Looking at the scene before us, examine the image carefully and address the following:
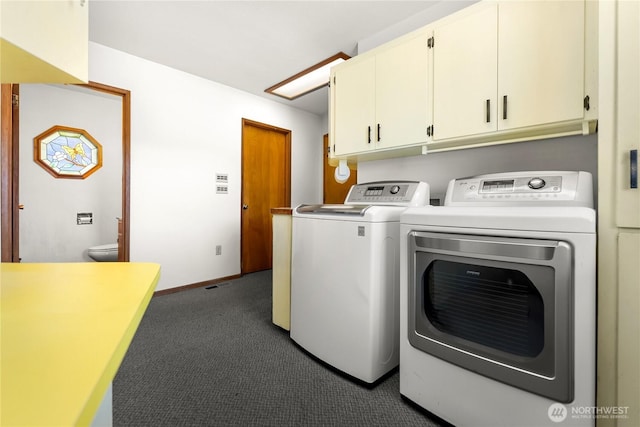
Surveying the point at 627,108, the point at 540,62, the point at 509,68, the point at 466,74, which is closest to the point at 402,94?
the point at 466,74

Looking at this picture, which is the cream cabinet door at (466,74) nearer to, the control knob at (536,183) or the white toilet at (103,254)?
the control knob at (536,183)

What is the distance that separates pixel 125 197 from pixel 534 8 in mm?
3355

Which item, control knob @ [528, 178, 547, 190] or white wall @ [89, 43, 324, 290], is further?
white wall @ [89, 43, 324, 290]

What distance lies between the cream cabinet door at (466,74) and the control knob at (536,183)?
1.23 feet

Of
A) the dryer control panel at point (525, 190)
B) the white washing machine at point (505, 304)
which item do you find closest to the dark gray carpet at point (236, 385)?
the white washing machine at point (505, 304)

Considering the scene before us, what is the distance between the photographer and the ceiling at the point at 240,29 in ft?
6.67

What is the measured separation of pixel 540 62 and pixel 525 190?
647mm

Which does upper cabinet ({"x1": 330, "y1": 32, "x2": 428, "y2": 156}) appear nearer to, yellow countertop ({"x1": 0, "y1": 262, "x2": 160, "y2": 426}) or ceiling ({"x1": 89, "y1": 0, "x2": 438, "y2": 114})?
ceiling ({"x1": 89, "y1": 0, "x2": 438, "y2": 114})

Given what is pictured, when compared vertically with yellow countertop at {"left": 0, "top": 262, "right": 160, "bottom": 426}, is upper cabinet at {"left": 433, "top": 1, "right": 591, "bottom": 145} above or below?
above

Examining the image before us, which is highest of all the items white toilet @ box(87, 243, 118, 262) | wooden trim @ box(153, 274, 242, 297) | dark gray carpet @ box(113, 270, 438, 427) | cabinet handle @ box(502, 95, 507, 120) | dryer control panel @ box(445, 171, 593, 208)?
cabinet handle @ box(502, 95, 507, 120)

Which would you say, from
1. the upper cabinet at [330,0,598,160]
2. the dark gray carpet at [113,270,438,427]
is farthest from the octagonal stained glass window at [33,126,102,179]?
the upper cabinet at [330,0,598,160]

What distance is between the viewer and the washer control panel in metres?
1.72

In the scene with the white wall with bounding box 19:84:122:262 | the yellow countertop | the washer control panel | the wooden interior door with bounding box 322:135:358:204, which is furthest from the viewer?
the wooden interior door with bounding box 322:135:358:204

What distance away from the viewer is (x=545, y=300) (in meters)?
0.97
